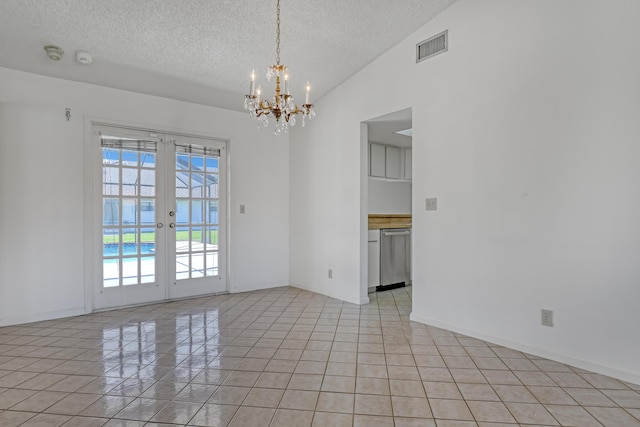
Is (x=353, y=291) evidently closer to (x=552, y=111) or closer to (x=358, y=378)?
(x=358, y=378)

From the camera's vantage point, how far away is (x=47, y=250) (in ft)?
11.9

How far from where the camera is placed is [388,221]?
505 centimetres

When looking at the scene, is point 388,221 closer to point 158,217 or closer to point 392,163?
point 392,163

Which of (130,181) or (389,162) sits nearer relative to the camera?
(130,181)

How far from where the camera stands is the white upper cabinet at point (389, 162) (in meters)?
5.18

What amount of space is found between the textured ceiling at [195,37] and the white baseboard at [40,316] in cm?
245

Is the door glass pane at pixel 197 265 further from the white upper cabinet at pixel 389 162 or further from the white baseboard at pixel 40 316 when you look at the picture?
the white upper cabinet at pixel 389 162

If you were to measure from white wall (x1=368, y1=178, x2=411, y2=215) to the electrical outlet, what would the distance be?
2.81 meters

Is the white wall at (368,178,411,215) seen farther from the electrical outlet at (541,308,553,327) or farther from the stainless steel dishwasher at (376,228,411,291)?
the electrical outlet at (541,308,553,327)

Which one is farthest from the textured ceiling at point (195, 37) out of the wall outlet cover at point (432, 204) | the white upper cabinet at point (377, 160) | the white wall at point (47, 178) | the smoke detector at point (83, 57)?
the wall outlet cover at point (432, 204)

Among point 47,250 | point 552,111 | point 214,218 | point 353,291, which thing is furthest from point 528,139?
point 47,250

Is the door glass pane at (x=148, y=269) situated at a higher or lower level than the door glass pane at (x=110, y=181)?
lower

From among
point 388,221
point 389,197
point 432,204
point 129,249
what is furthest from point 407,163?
point 129,249

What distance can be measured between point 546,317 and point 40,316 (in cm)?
471
